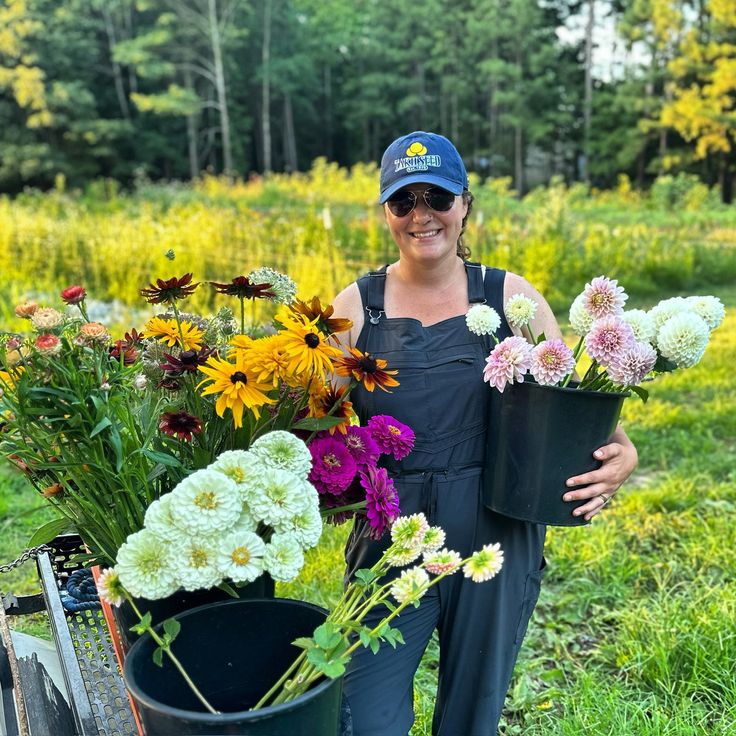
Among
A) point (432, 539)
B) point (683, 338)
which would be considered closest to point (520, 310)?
point (683, 338)

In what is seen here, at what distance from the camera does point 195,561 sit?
33.5 inches

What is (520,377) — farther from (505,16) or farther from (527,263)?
(505,16)

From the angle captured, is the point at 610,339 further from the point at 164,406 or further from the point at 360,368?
the point at 164,406

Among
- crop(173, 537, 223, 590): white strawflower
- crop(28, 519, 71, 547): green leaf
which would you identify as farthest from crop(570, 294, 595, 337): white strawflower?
crop(28, 519, 71, 547): green leaf

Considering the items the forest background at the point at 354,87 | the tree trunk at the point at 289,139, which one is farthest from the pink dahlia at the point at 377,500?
the tree trunk at the point at 289,139

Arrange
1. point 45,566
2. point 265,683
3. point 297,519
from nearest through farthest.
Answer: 1. point 297,519
2. point 265,683
3. point 45,566

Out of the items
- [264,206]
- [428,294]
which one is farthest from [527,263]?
[264,206]

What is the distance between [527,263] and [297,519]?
6806 mm

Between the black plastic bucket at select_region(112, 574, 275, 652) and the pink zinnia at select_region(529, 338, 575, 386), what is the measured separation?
55 centimetres

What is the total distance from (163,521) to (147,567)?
6 cm

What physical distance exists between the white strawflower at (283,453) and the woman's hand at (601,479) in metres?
0.64

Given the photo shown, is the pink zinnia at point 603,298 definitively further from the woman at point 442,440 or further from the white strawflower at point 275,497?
the white strawflower at point 275,497

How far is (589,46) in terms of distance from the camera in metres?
26.2

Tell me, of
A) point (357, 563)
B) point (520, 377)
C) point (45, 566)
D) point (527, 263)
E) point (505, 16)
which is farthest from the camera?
point (505, 16)
